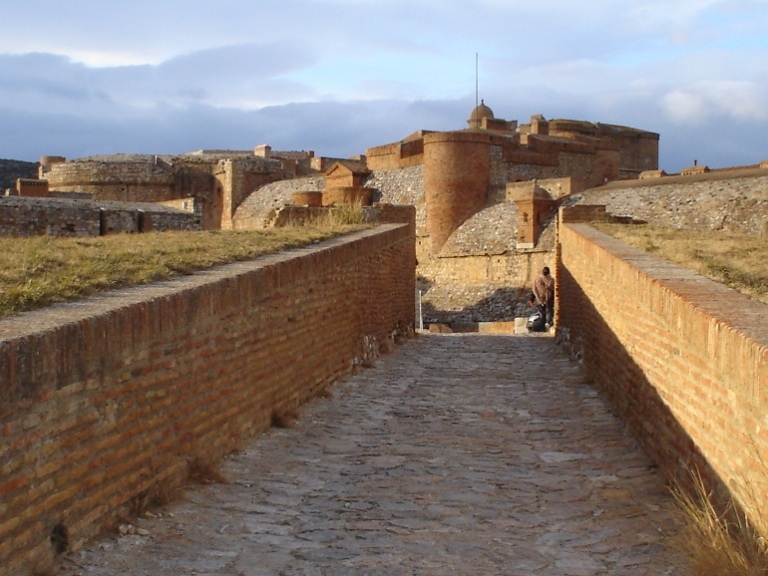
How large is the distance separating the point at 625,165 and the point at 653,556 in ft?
200

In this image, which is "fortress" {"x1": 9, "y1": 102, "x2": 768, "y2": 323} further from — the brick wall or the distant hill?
the brick wall

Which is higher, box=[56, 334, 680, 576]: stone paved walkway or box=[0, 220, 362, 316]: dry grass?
box=[0, 220, 362, 316]: dry grass

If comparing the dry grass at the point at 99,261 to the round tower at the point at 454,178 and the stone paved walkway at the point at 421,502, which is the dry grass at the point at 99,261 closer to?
the stone paved walkway at the point at 421,502

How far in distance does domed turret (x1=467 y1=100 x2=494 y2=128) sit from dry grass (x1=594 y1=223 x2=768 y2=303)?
4458 centimetres

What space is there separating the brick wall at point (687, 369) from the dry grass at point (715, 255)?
34 centimetres

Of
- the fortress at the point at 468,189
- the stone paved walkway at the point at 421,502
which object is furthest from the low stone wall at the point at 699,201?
the stone paved walkway at the point at 421,502

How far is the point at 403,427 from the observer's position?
7570mm

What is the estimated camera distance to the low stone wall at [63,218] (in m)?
16.3

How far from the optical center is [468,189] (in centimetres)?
4369

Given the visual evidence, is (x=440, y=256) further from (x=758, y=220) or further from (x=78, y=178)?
(x=78, y=178)

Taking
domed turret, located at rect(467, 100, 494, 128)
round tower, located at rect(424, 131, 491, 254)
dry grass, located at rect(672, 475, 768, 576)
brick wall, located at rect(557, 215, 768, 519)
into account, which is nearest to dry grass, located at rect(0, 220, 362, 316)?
brick wall, located at rect(557, 215, 768, 519)

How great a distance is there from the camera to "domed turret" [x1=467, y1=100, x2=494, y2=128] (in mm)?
57781

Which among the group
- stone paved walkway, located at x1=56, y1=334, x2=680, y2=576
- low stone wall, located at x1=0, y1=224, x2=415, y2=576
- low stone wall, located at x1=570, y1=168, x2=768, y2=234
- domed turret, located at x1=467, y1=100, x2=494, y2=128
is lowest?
stone paved walkway, located at x1=56, y1=334, x2=680, y2=576

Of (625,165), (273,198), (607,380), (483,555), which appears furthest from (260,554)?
(625,165)
